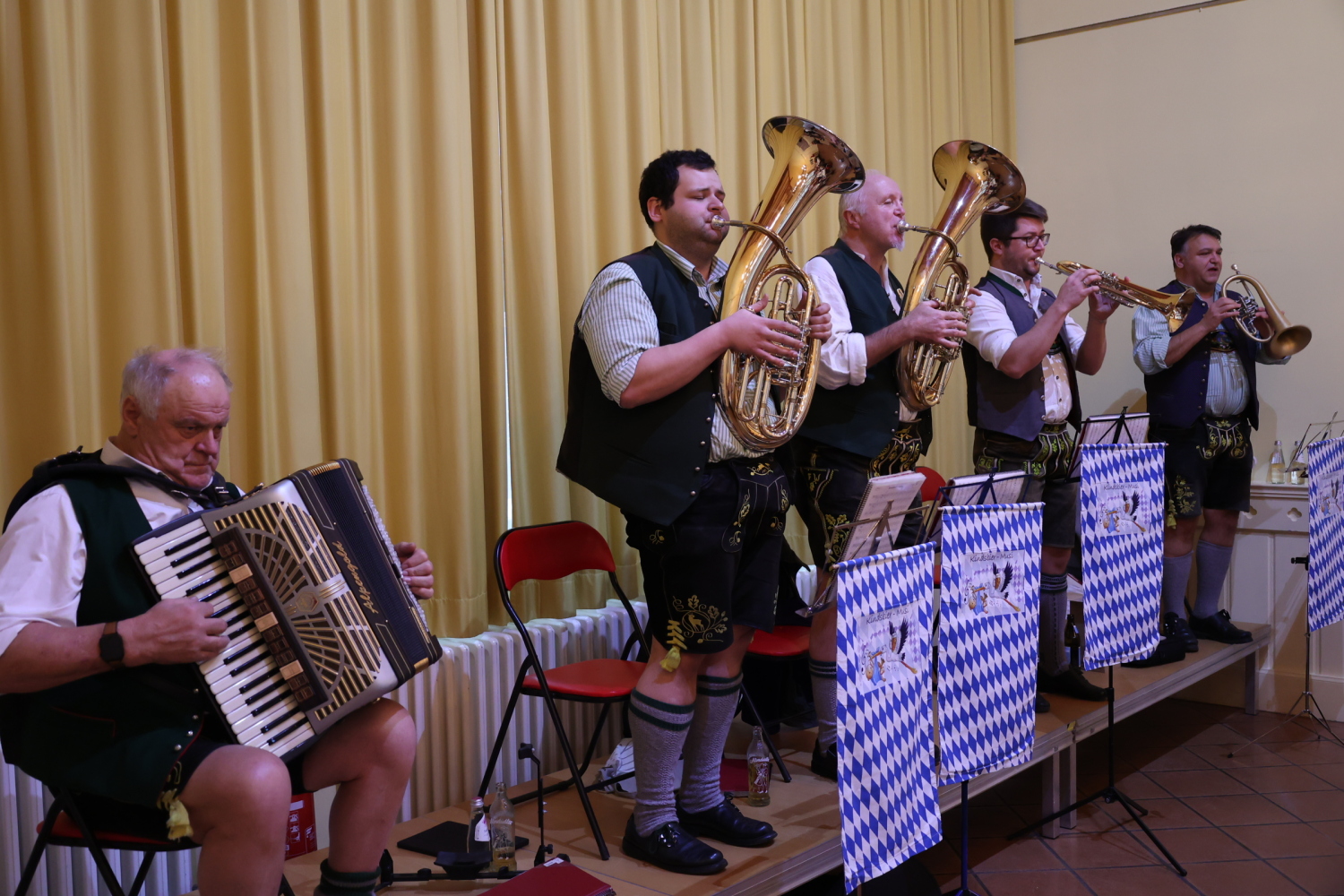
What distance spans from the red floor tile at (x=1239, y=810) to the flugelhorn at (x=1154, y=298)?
182 cm

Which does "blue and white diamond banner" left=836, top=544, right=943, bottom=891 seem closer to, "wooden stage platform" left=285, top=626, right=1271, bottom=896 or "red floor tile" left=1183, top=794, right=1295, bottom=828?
"wooden stage platform" left=285, top=626, right=1271, bottom=896

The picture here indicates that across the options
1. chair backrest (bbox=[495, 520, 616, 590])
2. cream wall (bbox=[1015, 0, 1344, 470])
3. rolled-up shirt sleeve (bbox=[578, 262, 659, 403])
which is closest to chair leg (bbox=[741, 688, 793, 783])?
chair backrest (bbox=[495, 520, 616, 590])

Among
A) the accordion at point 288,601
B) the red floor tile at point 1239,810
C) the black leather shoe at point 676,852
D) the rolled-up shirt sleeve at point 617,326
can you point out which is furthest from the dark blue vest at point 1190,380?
the accordion at point 288,601

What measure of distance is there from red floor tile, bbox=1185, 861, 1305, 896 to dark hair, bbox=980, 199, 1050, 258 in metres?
2.12

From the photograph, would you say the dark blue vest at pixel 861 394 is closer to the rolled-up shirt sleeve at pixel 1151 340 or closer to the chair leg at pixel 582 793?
the chair leg at pixel 582 793

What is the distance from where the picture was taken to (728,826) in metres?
2.71

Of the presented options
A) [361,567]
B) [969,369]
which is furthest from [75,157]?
[969,369]

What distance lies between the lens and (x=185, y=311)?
2605 millimetres

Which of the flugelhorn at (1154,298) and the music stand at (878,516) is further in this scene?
the flugelhorn at (1154,298)

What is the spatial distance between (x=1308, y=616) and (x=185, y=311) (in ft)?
14.1

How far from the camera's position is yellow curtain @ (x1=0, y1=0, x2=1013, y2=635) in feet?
7.84

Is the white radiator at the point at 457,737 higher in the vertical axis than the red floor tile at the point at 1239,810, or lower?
higher

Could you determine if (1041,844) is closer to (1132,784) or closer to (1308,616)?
(1132,784)

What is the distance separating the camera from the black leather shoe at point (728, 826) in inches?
106
